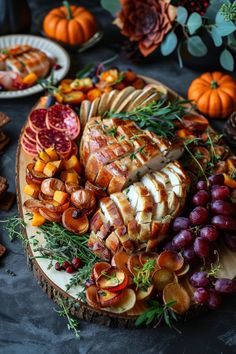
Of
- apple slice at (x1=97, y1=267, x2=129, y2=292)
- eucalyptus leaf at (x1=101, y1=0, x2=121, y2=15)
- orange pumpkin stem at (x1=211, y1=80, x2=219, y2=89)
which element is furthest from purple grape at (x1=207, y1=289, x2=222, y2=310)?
eucalyptus leaf at (x1=101, y1=0, x2=121, y2=15)

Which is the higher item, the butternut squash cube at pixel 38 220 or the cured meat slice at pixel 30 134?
the cured meat slice at pixel 30 134

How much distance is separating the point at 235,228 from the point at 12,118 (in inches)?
60.1

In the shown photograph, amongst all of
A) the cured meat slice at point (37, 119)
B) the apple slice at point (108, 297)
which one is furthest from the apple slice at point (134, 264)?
the cured meat slice at point (37, 119)

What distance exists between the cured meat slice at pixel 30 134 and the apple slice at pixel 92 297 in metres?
0.96

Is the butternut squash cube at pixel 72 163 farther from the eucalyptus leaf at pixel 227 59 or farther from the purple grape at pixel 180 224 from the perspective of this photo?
the eucalyptus leaf at pixel 227 59

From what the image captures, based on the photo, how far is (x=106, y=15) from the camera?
13.4ft

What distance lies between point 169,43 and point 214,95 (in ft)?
1.47

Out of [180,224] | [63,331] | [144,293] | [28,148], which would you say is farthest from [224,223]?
[28,148]

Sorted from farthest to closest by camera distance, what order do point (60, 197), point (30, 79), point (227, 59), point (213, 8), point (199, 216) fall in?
1. point (30, 79)
2. point (227, 59)
3. point (213, 8)
4. point (60, 197)
5. point (199, 216)

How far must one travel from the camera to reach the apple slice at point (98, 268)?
7.13ft

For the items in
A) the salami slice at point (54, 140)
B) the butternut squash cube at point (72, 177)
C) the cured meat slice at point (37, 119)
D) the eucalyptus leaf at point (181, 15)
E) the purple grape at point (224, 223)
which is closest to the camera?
the purple grape at point (224, 223)

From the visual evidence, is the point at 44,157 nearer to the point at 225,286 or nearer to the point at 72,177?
the point at 72,177

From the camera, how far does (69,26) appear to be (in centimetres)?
359


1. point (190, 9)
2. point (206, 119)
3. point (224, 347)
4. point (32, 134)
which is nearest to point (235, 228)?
point (224, 347)
